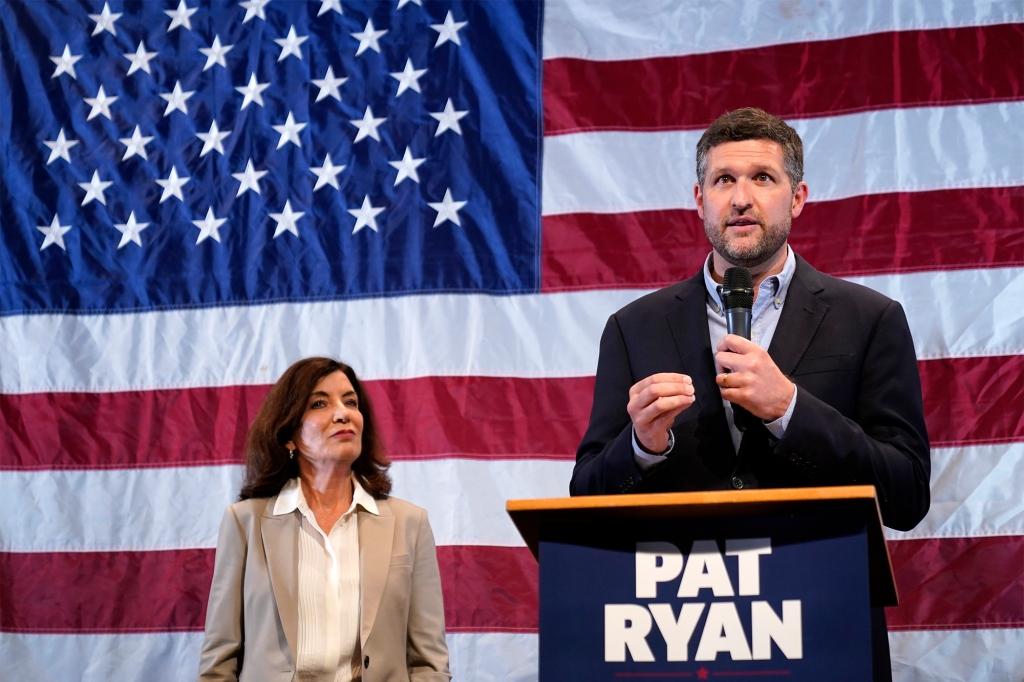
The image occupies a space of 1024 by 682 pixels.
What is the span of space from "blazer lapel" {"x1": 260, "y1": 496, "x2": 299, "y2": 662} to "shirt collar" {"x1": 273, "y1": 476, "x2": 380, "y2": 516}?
0.02 m

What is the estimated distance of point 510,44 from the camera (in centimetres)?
376

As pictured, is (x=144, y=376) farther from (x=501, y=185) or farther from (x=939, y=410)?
(x=939, y=410)

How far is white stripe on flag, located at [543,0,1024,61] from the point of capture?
136 inches

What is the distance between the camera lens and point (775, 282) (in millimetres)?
1929

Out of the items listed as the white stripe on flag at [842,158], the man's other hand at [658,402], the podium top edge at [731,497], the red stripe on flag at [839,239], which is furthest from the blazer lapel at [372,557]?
the podium top edge at [731,497]

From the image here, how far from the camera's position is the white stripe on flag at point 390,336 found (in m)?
3.28

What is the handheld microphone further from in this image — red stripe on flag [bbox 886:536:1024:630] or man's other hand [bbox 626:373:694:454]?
red stripe on flag [bbox 886:536:1024:630]

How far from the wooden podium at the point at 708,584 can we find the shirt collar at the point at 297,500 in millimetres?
1692

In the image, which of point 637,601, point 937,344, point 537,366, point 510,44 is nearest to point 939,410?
point 937,344

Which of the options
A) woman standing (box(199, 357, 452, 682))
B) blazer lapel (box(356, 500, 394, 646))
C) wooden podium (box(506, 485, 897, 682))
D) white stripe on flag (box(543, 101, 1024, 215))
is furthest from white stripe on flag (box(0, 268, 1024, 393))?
wooden podium (box(506, 485, 897, 682))

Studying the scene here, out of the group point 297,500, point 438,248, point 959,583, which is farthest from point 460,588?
point 959,583

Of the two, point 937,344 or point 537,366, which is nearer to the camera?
point 937,344

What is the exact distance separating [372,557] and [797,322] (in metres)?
1.56

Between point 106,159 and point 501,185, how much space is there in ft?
5.01
